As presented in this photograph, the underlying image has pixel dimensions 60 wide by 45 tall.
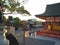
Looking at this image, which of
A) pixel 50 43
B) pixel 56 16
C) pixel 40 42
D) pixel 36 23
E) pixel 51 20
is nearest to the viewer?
pixel 50 43

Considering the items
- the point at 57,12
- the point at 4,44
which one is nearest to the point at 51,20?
the point at 57,12

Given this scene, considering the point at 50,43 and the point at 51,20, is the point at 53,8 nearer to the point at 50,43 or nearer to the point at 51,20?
the point at 51,20

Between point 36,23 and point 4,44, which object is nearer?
point 4,44

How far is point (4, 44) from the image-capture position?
248 inches

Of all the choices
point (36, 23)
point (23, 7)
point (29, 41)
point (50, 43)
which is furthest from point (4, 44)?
point (36, 23)

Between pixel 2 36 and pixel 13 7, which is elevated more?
pixel 13 7

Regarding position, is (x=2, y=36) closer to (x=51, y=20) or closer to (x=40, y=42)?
(x=40, y=42)

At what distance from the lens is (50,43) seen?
6.23m

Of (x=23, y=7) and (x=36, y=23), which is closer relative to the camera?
(x=23, y=7)

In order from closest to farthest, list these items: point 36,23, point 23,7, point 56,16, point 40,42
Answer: point 40,42 < point 56,16 < point 23,7 < point 36,23

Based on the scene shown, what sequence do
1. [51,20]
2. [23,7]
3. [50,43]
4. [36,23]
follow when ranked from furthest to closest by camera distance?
1. [36,23]
2. [23,7]
3. [51,20]
4. [50,43]

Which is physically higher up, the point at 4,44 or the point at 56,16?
the point at 56,16

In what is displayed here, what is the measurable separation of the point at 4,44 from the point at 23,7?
36.6 ft

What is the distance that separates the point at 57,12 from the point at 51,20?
3.51 ft
